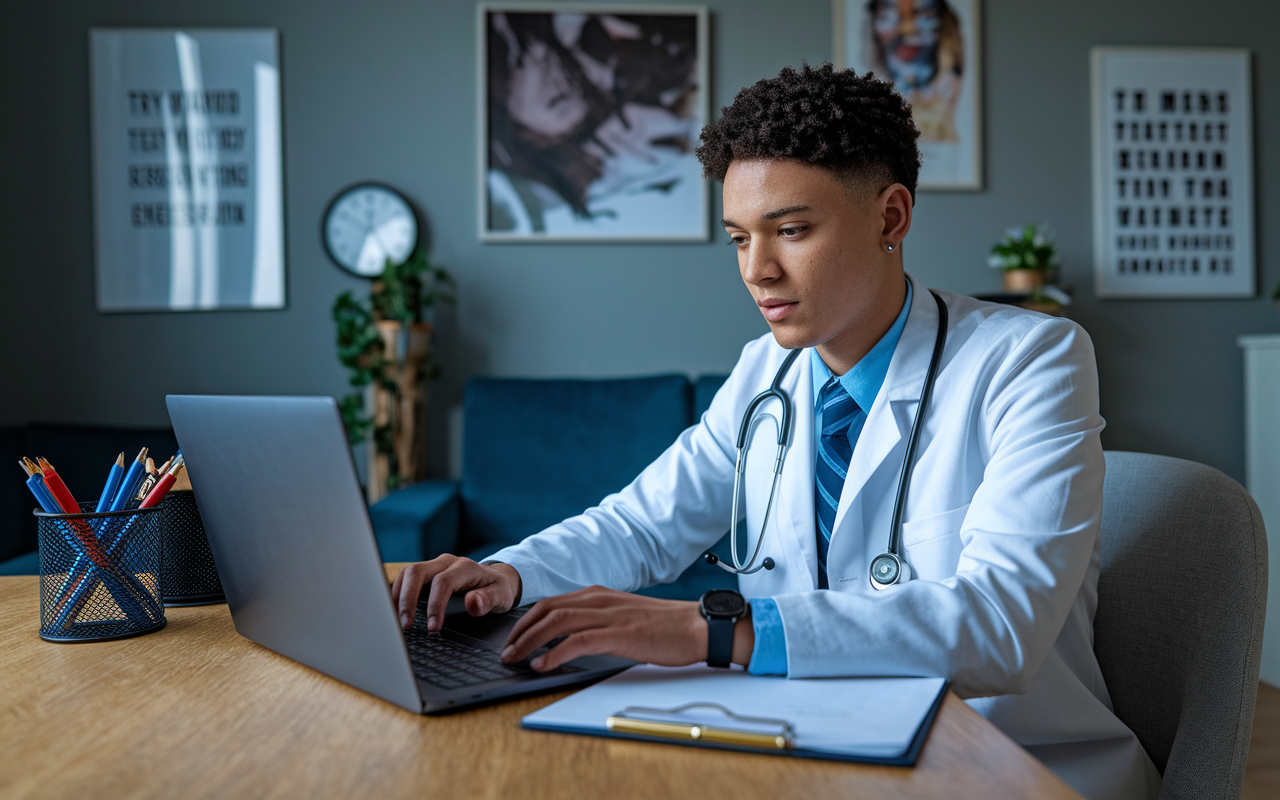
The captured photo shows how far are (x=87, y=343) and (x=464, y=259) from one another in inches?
52.2

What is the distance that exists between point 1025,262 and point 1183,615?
7.48 feet

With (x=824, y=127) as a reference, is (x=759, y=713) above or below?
below

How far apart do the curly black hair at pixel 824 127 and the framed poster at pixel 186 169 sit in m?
2.44

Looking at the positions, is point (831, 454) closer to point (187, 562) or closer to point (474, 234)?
point (187, 562)

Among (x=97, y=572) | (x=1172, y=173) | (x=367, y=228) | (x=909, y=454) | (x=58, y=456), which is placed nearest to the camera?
(x=97, y=572)

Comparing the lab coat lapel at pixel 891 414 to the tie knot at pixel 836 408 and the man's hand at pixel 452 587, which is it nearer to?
the tie knot at pixel 836 408

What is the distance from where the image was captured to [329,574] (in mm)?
627

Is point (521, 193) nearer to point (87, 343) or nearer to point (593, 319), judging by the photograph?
point (593, 319)

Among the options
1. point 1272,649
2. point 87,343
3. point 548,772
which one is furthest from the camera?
point 87,343

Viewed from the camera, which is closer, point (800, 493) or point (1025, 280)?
point (800, 493)

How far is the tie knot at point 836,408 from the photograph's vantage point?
1.18 meters

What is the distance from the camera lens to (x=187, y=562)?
97cm

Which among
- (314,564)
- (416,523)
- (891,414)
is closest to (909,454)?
(891,414)

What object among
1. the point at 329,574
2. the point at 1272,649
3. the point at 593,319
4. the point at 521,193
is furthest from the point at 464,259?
the point at 1272,649
